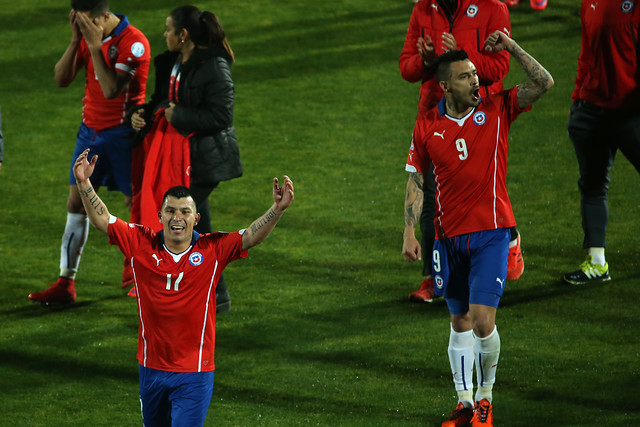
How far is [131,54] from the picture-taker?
7523 millimetres

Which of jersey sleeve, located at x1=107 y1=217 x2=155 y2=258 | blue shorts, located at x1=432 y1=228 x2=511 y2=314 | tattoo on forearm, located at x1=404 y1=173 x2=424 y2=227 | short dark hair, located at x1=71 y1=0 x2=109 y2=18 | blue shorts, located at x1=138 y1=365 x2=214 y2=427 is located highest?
short dark hair, located at x1=71 y1=0 x2=109 y2=18

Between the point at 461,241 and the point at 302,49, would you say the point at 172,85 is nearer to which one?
the point at 461,241

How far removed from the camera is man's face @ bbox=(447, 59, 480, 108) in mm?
5566

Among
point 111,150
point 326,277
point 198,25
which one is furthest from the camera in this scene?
point 326,277

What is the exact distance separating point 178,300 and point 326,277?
3.44m

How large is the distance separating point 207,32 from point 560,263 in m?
3.27

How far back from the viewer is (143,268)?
4910 millimetres

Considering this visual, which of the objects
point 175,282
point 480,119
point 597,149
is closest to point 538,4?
point 597,149

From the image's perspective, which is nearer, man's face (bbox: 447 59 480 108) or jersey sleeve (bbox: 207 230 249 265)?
jersey sleeve (bbox: 207 230 249 265)

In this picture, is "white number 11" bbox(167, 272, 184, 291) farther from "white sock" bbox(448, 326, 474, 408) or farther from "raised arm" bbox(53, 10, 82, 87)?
"raised arm" bbox(53, 10, 82, 87)

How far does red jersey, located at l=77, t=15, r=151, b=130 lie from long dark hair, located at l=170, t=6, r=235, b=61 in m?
0.71

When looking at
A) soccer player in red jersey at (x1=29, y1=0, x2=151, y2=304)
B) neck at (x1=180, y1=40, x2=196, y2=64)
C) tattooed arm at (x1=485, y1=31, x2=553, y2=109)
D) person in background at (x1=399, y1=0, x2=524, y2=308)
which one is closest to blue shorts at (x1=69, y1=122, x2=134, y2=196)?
soccer player in red jersey at (x1=29, y1=0, x2=151, y2=304)

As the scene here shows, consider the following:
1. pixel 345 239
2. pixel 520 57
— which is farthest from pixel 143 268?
pixel 345 239

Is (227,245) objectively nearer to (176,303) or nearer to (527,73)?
(176,303)
